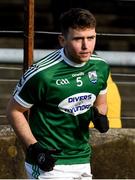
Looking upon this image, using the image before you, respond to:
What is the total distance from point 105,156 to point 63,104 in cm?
201

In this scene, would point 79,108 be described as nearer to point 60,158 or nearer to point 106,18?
point 60,158

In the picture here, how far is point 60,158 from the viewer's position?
440 cm

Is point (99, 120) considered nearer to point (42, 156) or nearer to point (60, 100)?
point (60, 100)

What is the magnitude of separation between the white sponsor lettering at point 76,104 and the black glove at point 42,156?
282 millimetres

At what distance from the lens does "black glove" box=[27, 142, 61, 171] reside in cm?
424

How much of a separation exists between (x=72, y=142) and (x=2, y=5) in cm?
928

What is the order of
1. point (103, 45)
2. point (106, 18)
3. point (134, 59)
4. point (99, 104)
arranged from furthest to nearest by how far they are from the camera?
1. point (106, 18)
2. point (103, 45)
3. point (134, 59)
4. point (99, 104)

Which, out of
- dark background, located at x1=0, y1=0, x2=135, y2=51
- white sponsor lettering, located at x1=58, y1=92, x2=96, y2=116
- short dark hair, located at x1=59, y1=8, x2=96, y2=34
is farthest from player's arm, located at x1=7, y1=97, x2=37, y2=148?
dark background, located at x1=0, y1=0, x2=135, y2=51

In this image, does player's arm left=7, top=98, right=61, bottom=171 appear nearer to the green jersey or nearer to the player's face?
the green jersey

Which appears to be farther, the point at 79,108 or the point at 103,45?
the point at 103,45

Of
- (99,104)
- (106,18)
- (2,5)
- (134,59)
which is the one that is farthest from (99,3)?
(99,104)

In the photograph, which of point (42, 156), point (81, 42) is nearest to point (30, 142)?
point (42, 156)

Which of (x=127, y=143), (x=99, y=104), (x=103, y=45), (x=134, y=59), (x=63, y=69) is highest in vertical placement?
(x=63, y=69)

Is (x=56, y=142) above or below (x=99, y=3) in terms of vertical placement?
above
